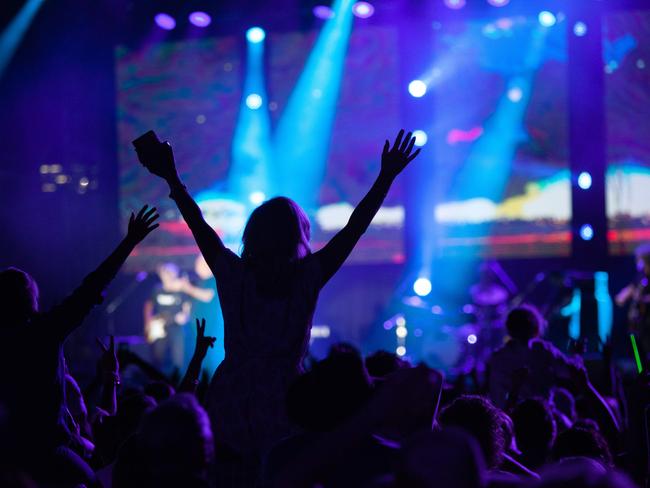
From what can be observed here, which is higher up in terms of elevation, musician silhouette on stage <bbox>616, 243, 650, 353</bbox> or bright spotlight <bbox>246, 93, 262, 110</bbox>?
bright spotlight <bbox>246, 93, 262, 110</bbox>

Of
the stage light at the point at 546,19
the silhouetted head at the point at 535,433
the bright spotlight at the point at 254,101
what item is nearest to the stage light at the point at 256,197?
the bright spotlight at the point at 254,101

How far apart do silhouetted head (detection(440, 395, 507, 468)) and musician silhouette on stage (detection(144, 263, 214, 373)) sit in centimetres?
925

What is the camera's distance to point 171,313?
12.1 m

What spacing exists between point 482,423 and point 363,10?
9223 mm

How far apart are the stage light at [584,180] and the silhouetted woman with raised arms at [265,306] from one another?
848 cm

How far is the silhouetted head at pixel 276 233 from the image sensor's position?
282cm

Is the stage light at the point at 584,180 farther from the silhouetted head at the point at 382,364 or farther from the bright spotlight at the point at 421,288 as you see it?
the silhouetted head at the point at 382,364

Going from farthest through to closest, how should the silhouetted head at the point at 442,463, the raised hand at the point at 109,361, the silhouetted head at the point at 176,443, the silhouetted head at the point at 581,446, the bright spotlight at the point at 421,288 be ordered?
the bright spotlight at the point at 421,288 → the raised hand at the point at 109,361 → the silhouetted head at the point at 581,446 → the silhouetted head at the point at 176,443 → the silhouetted head at the point at 442,463

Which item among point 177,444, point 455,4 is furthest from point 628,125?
point 177,444

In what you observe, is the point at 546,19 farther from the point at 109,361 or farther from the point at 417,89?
the point at 109,361

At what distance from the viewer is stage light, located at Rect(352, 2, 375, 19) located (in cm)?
1109

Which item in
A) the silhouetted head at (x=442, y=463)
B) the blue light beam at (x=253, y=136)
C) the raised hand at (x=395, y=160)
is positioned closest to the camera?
the silhouetted head at (x=442, y=463)

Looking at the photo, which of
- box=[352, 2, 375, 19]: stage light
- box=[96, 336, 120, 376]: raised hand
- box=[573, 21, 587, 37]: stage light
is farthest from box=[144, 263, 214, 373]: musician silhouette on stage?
box=[96, 336, 120, 376]: raised hand

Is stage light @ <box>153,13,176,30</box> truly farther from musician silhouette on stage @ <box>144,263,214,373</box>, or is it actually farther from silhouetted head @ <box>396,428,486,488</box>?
silhouetted head @ <box>396,428,486,488</box>
